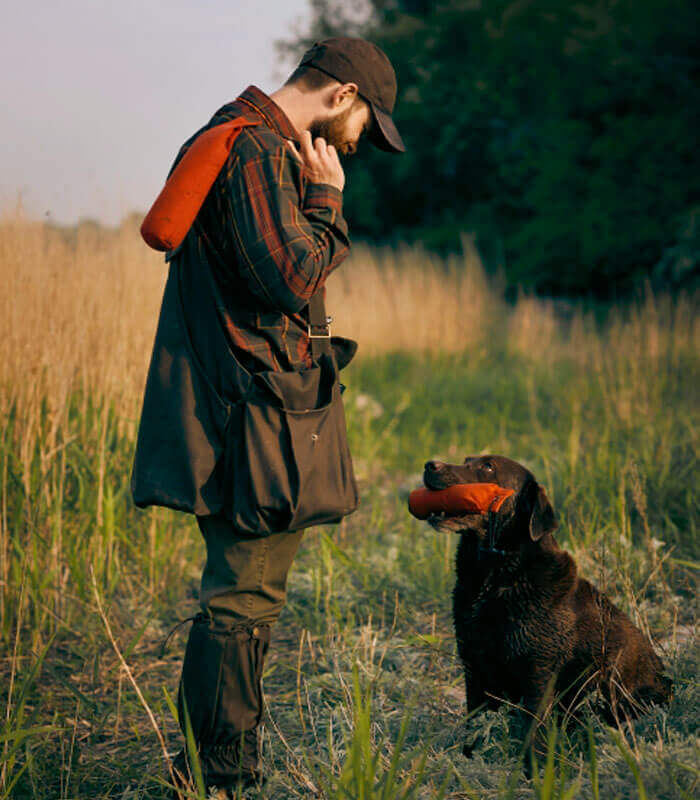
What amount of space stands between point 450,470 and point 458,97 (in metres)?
17.6

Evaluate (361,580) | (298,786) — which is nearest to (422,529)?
(361,580)

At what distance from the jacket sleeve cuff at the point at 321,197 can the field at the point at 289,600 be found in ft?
3.96

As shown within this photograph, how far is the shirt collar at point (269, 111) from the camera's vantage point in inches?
80.1

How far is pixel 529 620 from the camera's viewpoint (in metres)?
2.34

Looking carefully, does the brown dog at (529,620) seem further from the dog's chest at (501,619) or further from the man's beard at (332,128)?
the man's beard at (332,128)

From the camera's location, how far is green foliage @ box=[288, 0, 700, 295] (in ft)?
43.6

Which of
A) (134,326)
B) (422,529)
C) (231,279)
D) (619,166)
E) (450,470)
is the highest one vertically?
(619,166)

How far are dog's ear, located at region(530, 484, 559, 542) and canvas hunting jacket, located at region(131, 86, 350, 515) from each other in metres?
0.86

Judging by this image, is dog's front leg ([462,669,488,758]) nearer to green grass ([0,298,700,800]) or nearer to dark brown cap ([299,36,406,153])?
green grass ([0,298,700,800])

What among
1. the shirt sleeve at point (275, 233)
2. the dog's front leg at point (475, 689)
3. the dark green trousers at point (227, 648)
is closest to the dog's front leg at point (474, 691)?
the dog's front leg at point (475, 689)

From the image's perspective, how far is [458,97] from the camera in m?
18.2

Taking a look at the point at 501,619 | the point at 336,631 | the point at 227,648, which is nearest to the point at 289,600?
the point at 336,631

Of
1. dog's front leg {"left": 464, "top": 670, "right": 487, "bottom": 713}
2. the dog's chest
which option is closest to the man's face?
the dog's chest

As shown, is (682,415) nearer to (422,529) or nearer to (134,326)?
(422,529)
